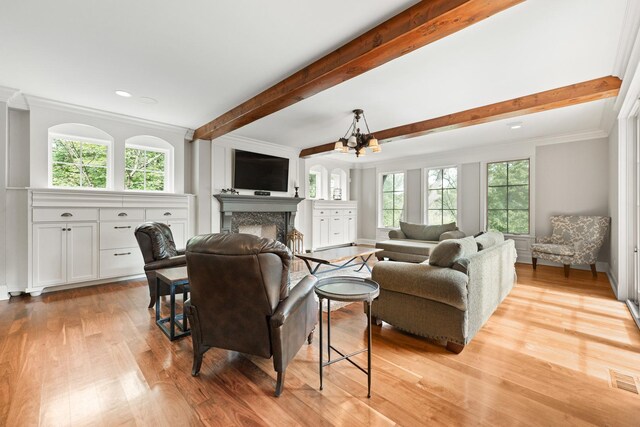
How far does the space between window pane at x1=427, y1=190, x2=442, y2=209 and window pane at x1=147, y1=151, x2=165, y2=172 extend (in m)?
6.04

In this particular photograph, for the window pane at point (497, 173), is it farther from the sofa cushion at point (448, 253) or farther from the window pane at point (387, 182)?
the sofa cushion at point (448, 253)

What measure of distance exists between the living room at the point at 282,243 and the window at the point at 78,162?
0.03 m

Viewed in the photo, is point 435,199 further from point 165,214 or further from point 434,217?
point 165,214

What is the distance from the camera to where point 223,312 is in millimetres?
1712

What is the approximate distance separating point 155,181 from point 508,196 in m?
6.89

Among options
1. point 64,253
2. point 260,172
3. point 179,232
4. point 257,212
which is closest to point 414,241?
point 257,212

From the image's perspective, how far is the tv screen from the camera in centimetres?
546

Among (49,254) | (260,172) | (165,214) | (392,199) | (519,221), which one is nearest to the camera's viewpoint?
(49,254)

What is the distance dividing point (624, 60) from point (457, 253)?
2.37 metres

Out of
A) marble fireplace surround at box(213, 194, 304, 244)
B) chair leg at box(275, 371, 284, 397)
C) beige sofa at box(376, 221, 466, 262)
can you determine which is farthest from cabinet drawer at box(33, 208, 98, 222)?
beige sofa at box(376, 221, 466, 262)

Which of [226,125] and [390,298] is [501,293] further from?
[226,125]

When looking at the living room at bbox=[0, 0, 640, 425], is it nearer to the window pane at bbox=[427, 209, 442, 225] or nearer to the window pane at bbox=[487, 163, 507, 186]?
the window pane at bbox=[487, 163, 507, 186]

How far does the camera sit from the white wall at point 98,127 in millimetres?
3652

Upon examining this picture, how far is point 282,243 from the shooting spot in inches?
102
